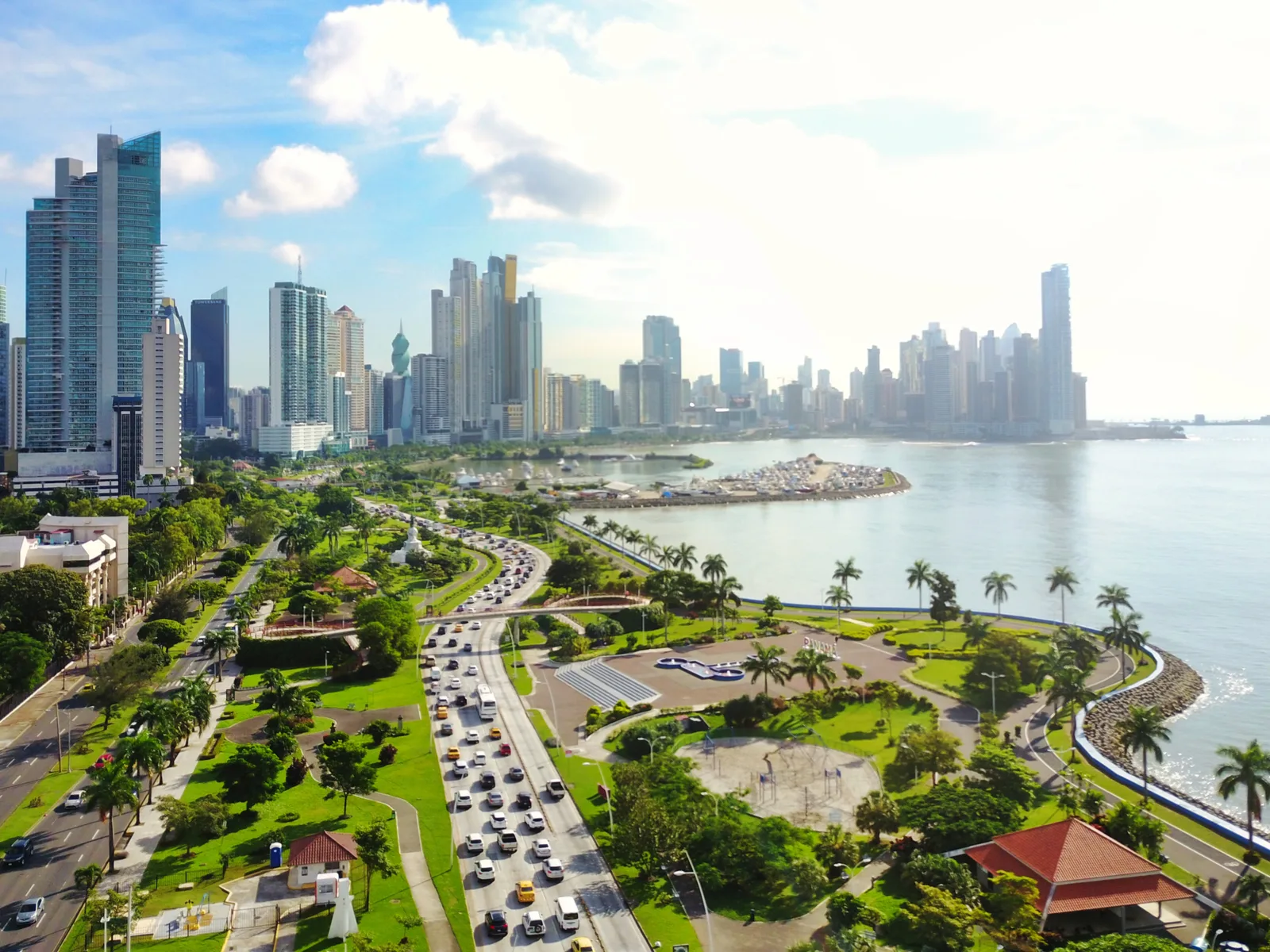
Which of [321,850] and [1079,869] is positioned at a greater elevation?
[1079,869]

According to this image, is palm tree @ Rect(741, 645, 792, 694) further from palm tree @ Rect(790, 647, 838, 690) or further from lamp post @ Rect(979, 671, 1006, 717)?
lamp post @ Rect(979, 671, 1006, 717)

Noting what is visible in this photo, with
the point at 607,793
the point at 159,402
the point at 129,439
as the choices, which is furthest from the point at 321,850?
the point at 129,439

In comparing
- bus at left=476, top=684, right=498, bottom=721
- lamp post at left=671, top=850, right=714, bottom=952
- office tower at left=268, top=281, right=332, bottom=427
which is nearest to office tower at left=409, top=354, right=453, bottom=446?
office tower at left=268, top=281, right=332, bottom=427

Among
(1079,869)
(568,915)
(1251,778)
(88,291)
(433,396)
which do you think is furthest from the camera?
(433,396)

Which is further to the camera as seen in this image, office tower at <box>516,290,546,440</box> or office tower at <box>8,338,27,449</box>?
office tower at <box>516,290,546,440</box>

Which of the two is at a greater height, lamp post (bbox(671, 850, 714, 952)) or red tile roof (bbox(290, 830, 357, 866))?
red tile roof (bbox(290, 830, 357, 866))

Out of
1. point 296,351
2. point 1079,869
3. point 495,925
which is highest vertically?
point 296,351

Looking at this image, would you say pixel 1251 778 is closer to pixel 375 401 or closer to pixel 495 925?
pixel 495 925

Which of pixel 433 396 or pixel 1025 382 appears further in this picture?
pixel 1025 382
